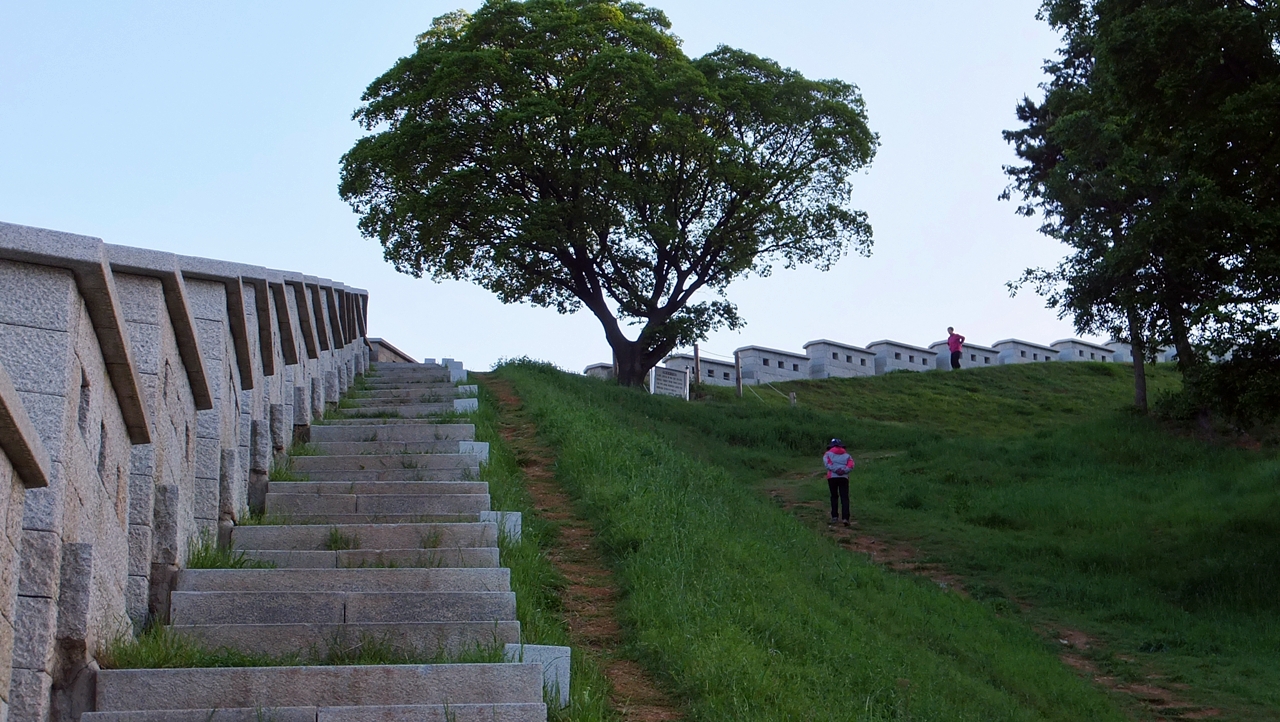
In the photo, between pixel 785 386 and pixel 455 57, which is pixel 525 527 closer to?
pixel 455 57

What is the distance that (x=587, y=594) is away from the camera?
809 centimetres

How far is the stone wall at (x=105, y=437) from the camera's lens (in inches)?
190

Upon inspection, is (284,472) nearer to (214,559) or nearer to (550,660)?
(214,559)

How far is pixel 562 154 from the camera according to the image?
24219mm

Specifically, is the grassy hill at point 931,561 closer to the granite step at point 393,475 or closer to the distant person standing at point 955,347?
the granite step at point 393,475

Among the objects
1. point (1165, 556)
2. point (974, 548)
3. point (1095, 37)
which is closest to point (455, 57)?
point (1095, 37)

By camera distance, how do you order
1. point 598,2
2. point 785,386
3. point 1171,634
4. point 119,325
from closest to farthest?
1. point 119,325
2. point 1171,634
3. point 598,2
4. point 785,386

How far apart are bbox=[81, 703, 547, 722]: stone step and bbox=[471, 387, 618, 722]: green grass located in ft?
1.10

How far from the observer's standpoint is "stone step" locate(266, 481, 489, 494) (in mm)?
9508

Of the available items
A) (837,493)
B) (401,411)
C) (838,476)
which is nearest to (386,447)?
(401,411)

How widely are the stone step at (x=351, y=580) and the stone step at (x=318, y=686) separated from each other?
132 centimetres

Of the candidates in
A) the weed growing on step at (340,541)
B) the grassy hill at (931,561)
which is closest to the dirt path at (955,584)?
the grassy hill at (931,561)

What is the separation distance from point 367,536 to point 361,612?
4.91ft

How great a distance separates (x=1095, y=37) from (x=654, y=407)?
391 inches
